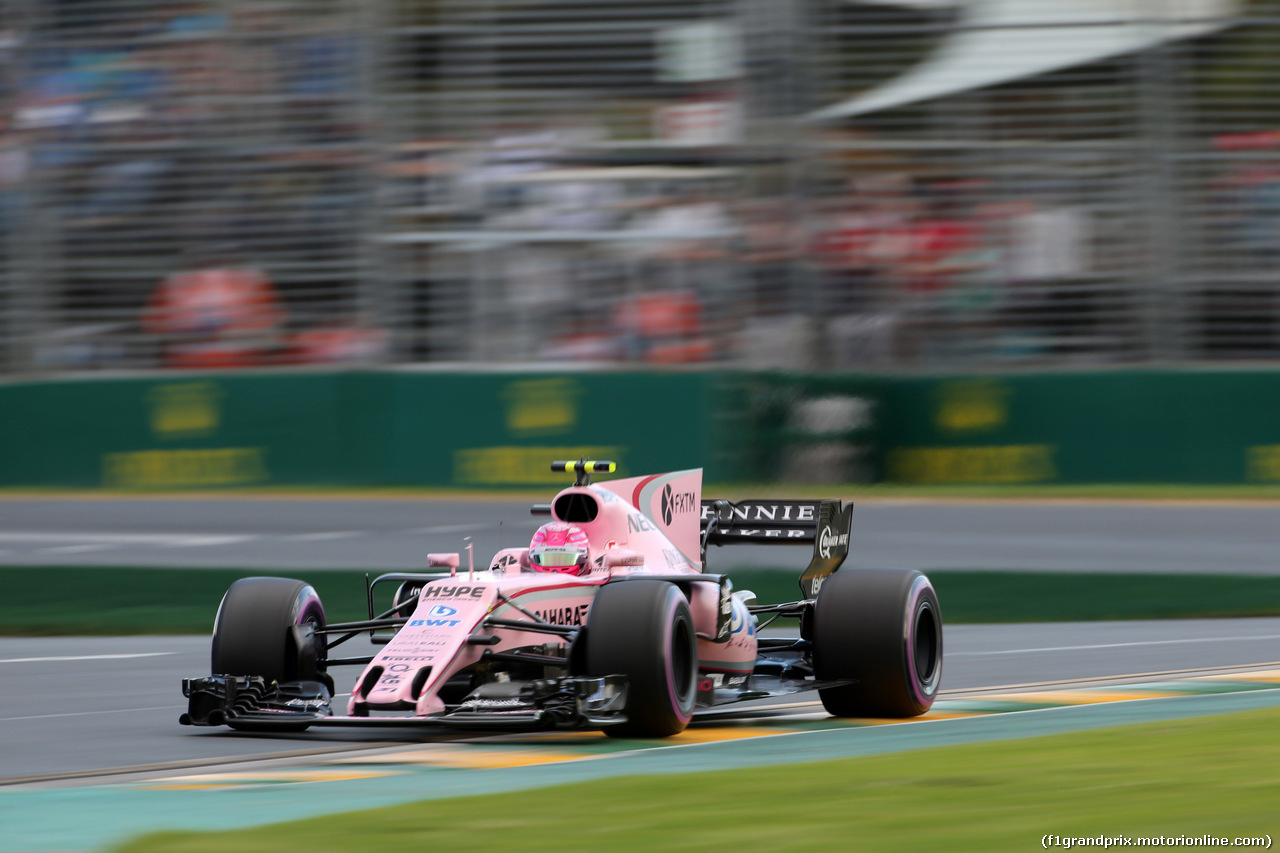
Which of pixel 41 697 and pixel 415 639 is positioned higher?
pixel 415 639

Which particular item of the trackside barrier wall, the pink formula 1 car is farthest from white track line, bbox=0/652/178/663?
the trackside barrier wall

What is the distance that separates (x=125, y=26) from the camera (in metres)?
18.0

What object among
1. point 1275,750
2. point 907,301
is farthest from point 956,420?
point 1275,750

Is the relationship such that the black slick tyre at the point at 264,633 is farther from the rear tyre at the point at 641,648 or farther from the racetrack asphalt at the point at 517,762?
the rear tyre at the point at 641,648

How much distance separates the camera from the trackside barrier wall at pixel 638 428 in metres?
16.4

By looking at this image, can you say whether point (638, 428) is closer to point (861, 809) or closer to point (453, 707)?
point (453, 707)

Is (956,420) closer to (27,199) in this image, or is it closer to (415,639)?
(27,199)

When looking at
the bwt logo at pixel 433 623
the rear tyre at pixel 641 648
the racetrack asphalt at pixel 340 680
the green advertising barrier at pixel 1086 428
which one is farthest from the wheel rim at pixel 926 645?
the green advertising barrier at pixel 1086 428

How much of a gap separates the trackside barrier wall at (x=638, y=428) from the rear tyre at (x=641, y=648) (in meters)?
9.36

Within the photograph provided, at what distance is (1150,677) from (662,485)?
107 inches

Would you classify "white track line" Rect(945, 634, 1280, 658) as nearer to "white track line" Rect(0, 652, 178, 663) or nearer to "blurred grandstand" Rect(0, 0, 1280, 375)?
"white track line" Rect(0, 652, 178, 663)

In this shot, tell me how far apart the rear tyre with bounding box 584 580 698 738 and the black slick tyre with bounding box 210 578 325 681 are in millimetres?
1242

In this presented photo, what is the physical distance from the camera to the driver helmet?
292 inches

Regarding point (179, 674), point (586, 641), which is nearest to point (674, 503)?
point (586, 641)
